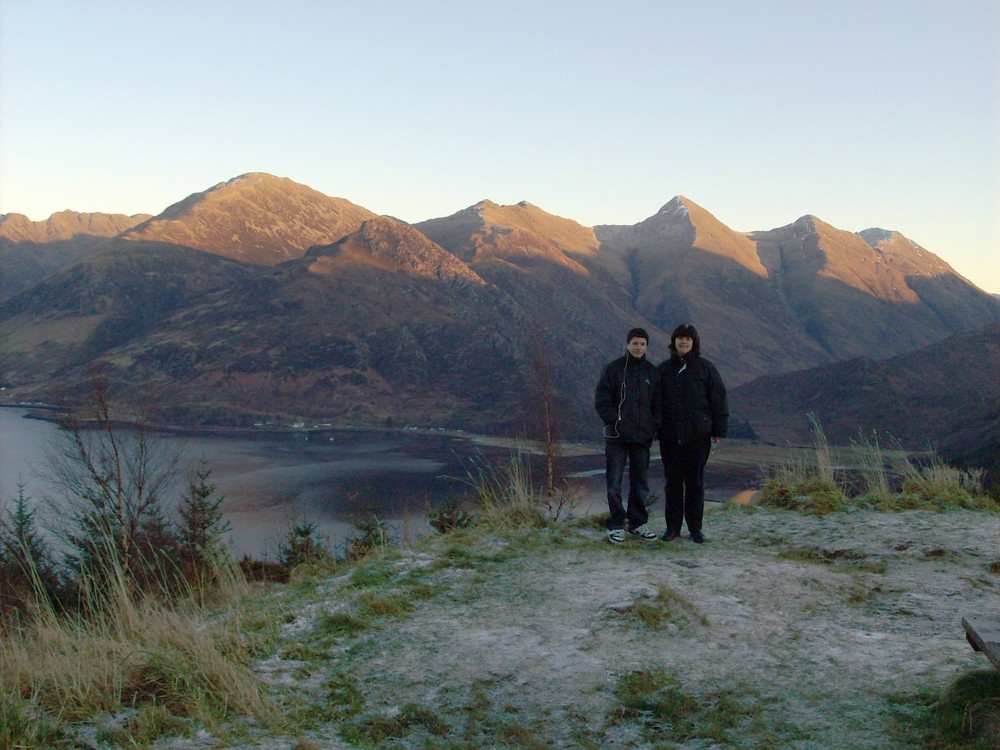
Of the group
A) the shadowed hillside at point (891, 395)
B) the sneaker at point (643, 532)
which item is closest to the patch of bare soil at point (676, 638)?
the sneaker at point (643, 532)

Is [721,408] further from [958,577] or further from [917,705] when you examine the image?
[917,705]

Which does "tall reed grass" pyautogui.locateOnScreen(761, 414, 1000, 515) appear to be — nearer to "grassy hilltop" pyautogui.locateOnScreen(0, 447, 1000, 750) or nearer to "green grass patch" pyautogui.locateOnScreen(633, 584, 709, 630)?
"grassy hilltop" pyautogui.locateOnScreen(0, 447, 1000, 750)

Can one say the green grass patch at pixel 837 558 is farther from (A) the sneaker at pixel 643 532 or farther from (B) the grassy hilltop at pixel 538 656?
(A) the sneaker at pixel 643 532

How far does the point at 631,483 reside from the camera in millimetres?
7422

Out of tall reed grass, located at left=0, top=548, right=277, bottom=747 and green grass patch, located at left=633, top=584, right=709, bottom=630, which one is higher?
tall reed grass, located at left=0, top=548, right=277, bottom=747

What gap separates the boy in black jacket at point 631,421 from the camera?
730 centimetres

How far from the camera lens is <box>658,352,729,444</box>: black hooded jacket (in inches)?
283

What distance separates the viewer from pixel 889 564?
6.32 metres

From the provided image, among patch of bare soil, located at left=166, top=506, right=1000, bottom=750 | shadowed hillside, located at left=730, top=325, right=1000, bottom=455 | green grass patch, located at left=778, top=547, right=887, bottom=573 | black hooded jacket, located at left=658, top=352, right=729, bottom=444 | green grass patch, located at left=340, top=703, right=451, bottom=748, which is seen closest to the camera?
green grass patch, located at left=340, top=703, right=451, bottom=748

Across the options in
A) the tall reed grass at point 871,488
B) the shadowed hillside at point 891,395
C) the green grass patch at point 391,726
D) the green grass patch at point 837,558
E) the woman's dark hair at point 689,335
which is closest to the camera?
the green grass patch at point 391,726

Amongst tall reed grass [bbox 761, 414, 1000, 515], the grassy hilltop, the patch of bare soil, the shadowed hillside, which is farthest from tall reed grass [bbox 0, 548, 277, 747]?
the shadowed hillside

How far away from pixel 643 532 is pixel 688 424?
110 centimetres

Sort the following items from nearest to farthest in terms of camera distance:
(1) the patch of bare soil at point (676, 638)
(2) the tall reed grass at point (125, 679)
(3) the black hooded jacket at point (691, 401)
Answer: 1. (2) the tall reed grass at point (125, 679)
2. (1) the patch of bare soil at point (676, 638)
3. (3) the black hooded jacket at point (691, 401)

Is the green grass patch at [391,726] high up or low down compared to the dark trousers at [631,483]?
down
